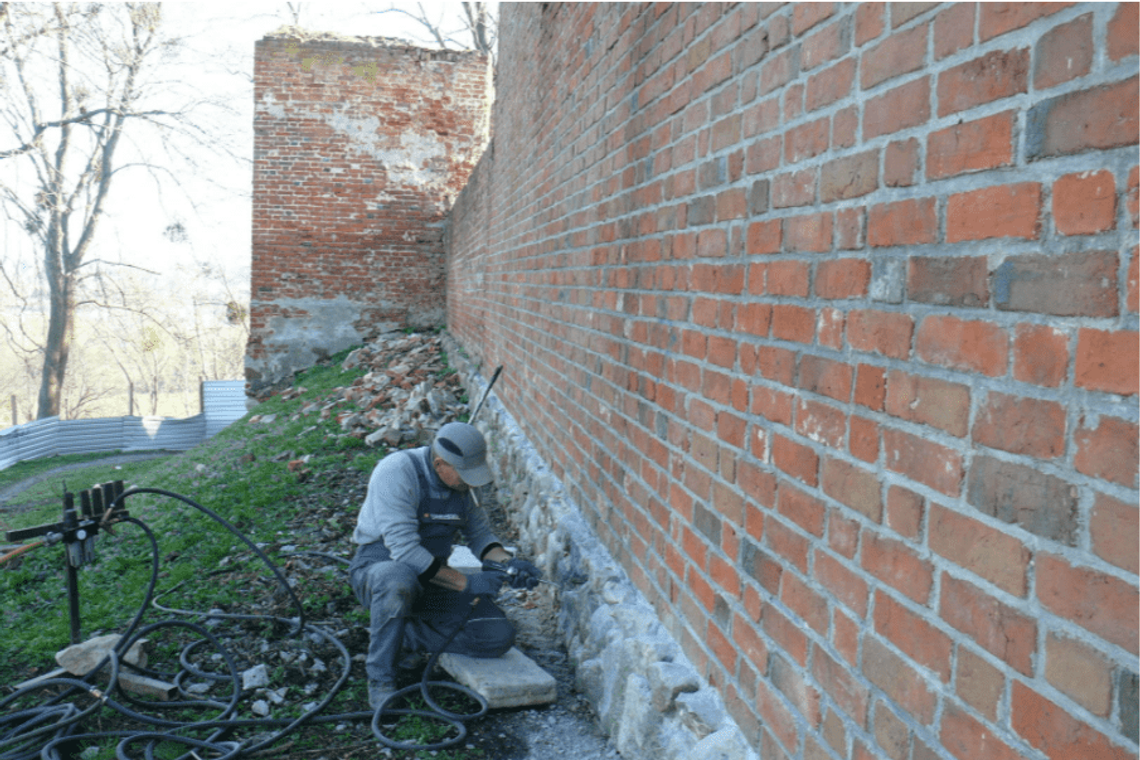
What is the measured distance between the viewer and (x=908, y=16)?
1496mm

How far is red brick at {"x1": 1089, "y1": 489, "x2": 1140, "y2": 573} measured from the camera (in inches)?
40.2

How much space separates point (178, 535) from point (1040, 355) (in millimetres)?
6193

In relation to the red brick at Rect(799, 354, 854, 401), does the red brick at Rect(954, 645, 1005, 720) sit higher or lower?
lower

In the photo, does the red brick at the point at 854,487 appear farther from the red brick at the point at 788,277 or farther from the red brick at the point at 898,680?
the red brick at the point at 788,277

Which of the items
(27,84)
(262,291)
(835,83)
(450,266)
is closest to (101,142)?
(27,84)

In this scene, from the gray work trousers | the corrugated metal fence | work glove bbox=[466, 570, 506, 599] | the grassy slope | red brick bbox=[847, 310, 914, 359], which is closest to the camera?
red brick bbox=[847, 310, 914, 359]

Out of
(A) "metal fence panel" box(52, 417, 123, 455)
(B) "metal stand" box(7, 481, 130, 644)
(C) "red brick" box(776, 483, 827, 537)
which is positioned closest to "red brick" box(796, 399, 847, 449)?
(C) "red brick" box(776, 483, 827, 537)

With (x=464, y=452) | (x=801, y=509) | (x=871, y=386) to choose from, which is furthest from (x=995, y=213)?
(x=464, y=452)

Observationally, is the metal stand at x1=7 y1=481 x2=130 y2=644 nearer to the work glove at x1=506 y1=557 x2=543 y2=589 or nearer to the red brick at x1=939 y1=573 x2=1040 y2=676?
the work glove at x1=506 y1=557 x2=543 y2=589

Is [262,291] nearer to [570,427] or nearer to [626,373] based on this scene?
[570,427]

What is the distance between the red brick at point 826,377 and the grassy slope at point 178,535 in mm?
4112

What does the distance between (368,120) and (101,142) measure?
11.0 m

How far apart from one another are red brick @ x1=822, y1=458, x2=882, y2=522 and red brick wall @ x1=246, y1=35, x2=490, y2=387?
13.9m

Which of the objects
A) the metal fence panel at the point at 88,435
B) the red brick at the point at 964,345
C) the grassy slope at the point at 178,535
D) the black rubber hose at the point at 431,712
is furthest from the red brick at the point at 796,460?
the metal fence panel at the point at 88,435
